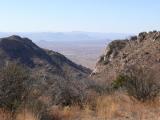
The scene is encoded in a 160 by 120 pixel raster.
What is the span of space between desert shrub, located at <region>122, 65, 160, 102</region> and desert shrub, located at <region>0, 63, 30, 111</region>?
3887 mm

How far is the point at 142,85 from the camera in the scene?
13.1 m

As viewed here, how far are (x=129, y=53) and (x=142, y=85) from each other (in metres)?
32.6

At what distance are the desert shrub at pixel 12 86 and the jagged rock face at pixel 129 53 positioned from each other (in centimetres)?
2807

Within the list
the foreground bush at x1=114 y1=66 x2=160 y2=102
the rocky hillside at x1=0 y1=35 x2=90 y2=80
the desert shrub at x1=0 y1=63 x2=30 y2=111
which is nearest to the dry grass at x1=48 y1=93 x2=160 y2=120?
the foreground bush at x1=114 y1=66 x2=160 y2=102

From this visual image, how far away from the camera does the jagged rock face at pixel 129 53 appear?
40469 mm

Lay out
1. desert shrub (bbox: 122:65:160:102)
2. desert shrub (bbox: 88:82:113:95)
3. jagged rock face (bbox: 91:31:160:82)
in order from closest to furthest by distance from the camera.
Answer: desert shrub (bbox: 122:65:160:102) < desert shrub (bbox: 88:82:113:95) < jagged rock face (bbox: 91:31:160:82)

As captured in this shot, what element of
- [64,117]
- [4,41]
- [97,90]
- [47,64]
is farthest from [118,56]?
[64,117]

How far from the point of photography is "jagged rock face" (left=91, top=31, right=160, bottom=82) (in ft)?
133

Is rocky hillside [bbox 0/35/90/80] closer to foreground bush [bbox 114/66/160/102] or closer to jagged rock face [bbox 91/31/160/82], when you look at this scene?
jagged rock face [bbox 91/31/160/82]

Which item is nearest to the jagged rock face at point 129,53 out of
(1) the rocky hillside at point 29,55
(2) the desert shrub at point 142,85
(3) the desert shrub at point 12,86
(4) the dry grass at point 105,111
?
(1) the rocky hillside at point 29,55

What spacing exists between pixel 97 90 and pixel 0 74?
543 centimetres

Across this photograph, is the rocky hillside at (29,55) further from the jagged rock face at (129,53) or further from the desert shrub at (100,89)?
the desert shrub at (100,89)

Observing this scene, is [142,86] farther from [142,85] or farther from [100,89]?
[100,89]

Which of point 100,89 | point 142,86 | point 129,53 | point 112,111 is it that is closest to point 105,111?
point 112,111
